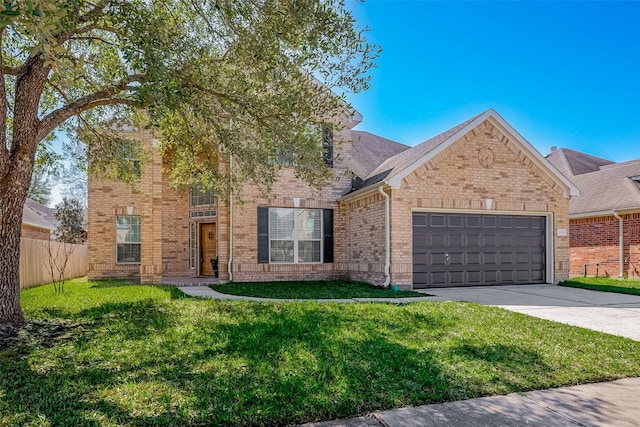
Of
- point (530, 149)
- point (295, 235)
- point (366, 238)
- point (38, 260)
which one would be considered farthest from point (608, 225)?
point (38, 260)

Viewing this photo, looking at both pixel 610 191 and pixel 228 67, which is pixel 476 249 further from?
pixel 228 67

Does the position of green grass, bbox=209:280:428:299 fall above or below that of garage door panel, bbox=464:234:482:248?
below

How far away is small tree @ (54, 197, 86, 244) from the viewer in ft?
82.3

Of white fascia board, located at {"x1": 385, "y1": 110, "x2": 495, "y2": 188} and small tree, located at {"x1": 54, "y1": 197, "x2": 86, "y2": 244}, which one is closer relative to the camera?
white fascia board, located at {"x1": 385, "y1": 110, "x2": 495, "y2": 188}

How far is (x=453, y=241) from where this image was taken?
12.1 metres

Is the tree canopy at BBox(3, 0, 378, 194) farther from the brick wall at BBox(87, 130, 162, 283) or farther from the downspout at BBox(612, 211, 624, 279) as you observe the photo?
the downspout at BBox(612, 211, 624, 279)

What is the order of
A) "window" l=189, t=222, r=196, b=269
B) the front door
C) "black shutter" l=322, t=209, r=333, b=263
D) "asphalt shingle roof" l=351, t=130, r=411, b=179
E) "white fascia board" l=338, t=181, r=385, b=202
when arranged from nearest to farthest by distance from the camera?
"white fascia board" l=338, t=181, r=385, b=202 < "black shutter" l=322, t=209, r=333, b=263 < "asphalt shingle roof" l=351, t=130, r=411, b=179 < the front door < "window" l=189, t=222, r=196, b=269

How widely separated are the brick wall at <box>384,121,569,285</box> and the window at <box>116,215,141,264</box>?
9.95 m

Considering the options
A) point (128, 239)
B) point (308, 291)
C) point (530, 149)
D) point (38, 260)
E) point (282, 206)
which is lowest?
point (308, 291)

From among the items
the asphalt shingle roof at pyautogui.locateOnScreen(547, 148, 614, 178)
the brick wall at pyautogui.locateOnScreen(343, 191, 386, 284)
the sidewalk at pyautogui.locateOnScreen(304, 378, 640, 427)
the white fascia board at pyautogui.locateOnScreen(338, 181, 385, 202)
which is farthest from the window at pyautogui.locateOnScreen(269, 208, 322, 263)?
the asphalt shingle roof at pyautogui.locateOnScreen(547, 148, 614, 178)

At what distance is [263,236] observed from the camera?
13.1 metres

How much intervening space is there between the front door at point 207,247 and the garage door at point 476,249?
8126 mm

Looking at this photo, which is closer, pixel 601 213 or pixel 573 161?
pixel 601 213

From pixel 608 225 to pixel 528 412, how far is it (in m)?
15.7
